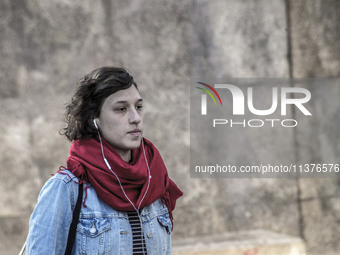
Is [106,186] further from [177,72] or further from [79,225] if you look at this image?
[177,72]

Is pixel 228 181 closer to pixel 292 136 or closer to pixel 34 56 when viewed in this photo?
pixel 292 136

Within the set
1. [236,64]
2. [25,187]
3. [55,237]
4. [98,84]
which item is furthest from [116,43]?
[55,237]

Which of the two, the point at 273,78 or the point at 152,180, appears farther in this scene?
the point at 273,78

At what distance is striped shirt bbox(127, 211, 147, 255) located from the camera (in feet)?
8.01

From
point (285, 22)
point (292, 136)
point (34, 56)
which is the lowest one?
point (292, 136)

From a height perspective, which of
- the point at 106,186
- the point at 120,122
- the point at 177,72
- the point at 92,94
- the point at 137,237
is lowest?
the point at 137,237

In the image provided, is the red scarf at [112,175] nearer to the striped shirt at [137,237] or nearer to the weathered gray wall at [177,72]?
the striped shirt at [137,237]

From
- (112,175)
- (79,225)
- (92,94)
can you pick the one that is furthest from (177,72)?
(79,225)

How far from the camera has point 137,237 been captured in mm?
2453

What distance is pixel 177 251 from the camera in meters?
5.27

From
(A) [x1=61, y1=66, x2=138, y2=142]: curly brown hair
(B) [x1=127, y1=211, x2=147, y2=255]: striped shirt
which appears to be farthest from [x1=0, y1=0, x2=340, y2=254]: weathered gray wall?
(B) [x1=127, y1=211, x2=147, y2=255]: striped shirt

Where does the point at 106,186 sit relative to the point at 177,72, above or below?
below

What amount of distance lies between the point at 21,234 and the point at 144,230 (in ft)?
10.8

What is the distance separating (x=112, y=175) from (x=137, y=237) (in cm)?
32
